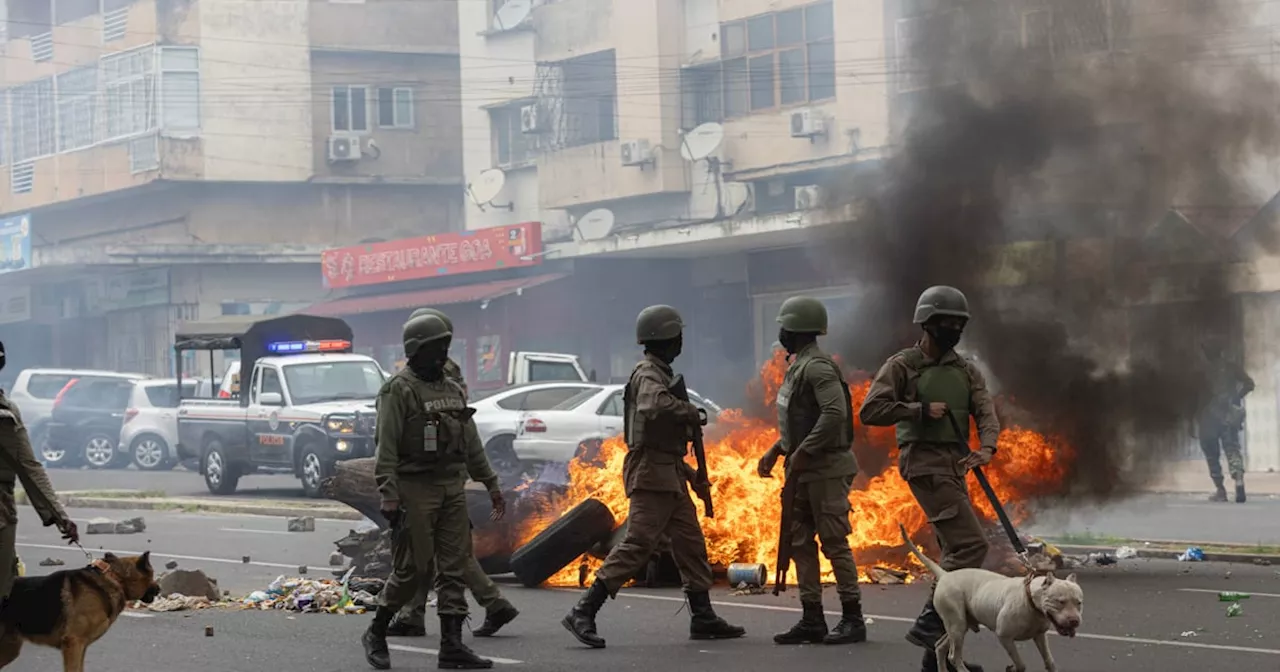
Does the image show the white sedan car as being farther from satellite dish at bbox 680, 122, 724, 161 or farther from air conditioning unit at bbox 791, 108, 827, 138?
satellite dish at bbox 680, 122, 724, 161

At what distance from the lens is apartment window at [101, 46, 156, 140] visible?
Answer: 46500 millimetres

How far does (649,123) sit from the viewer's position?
124 ft

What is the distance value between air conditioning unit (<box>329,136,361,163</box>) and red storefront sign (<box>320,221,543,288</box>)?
17.1ft

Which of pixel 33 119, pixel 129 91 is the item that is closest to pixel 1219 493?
pixel 129 91

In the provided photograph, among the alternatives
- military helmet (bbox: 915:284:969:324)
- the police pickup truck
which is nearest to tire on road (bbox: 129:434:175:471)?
the police pickup truck

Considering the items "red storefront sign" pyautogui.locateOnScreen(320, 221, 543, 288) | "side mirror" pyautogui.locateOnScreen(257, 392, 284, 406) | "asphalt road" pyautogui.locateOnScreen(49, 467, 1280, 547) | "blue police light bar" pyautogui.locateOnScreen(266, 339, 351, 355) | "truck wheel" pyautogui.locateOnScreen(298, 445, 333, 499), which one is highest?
"red storefront sign" pyautogui.locateOnScreen(320, 221, 543, 288)

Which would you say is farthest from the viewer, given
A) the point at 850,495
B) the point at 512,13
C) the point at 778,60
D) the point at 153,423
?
the point at 512,13

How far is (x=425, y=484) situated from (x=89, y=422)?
91.1 ft

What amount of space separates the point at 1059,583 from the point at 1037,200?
811cm

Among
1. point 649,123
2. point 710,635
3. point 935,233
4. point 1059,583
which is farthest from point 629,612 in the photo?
point 649,123

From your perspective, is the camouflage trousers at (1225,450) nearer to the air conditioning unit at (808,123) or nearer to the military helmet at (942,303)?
the military helmet at (942,303)

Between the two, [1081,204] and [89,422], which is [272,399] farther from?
[89,422]

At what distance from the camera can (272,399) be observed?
2273 centimetres

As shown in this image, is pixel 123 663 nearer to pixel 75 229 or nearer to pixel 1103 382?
pixel 1103 382
